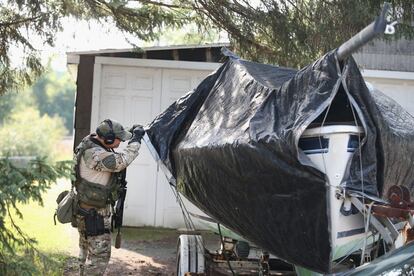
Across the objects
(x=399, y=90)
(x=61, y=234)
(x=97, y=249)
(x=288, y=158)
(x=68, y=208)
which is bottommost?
(x=61, y=234)

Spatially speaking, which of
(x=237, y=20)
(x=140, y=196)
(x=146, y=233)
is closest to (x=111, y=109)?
(x=140, y=196)

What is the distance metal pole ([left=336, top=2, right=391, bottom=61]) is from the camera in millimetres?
3736

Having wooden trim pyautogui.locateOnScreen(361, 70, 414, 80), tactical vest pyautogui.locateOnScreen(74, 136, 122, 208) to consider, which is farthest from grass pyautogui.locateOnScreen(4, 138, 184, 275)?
wooden trim pyautogui.locateOnScreen(361, 70, 414, 80)

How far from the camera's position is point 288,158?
4.57m

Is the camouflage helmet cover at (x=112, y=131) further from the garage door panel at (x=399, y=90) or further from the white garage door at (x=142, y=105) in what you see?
the garage door panel at (x=399, y=90)

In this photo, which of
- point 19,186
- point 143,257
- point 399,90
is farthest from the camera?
point 399,90

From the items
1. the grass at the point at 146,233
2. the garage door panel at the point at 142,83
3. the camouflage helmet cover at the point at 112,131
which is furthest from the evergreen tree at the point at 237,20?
the grass at the point at 146,233

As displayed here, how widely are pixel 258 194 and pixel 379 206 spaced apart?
89cm

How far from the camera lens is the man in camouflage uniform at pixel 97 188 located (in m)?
6.76

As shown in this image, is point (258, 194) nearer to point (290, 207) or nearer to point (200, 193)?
point (290, 207)

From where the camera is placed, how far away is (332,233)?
15.1 feet

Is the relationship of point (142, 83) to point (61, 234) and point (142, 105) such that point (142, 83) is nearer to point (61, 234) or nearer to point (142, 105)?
point (142, 105)

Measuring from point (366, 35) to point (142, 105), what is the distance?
766cm

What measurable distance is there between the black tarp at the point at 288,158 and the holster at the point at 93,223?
137 cm
